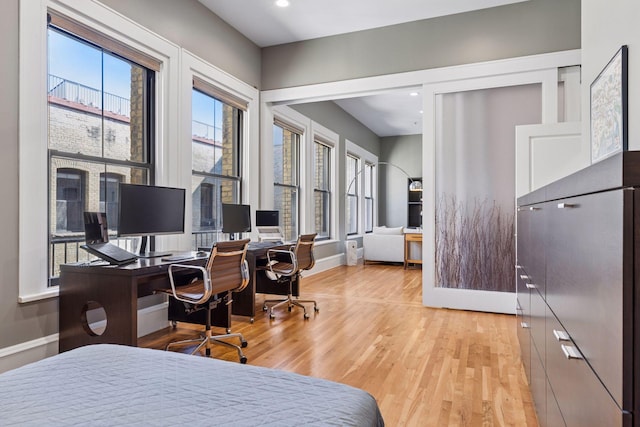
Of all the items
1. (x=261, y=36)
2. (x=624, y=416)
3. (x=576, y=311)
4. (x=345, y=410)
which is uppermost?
(x=261, y=36)

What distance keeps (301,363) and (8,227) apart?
2.10 meters

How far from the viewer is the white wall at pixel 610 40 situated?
1.77m

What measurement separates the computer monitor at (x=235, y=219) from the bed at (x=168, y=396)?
3.05 m

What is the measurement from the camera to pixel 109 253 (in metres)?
2.68

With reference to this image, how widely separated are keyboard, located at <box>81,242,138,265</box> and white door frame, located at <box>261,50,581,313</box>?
10.2 feet

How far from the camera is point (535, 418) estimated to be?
79.6 inches

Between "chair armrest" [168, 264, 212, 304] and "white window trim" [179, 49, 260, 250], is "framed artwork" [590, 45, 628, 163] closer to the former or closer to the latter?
"chair armrest" [168, 264, 212, 304]

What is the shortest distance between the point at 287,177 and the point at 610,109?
480 centimetres

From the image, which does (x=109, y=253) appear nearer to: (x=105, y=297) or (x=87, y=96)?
(x=105, y=297)

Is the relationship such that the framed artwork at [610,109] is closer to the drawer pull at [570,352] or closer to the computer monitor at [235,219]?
the drawer pull at [570,352]

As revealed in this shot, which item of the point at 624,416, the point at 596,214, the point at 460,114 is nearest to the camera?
the point at 624,416

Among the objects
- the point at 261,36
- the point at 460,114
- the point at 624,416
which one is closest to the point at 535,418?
the point at 624,416

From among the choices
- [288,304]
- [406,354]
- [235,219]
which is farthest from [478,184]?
[235,219]

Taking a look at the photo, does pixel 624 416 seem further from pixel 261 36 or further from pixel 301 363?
pixel 261 36
